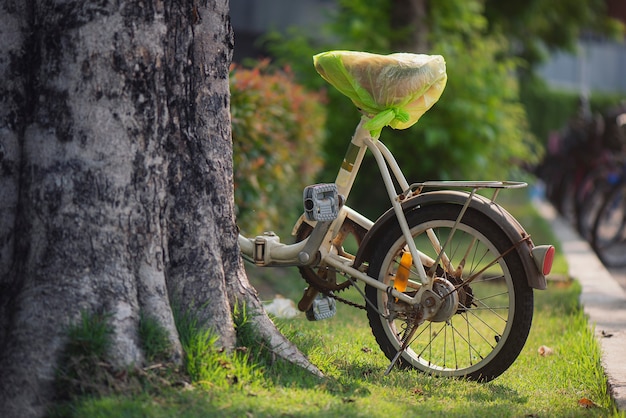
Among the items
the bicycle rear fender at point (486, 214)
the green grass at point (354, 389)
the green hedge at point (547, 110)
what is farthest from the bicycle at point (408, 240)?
the green hedge at point (547, 110)

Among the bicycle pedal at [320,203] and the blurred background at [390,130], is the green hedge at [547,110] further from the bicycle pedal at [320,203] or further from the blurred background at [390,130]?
the bicycle pedal at [320,203]

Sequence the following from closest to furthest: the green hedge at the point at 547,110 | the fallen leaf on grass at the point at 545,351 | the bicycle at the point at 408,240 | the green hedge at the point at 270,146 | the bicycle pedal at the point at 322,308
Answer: the bicycle at the point at 408,240 < the bicycle pedal at the point at 322,308 < the fallen leaf on grass at the point at 545,351 < the green hedge at the point at 270,146 < the green hedge at the point at 547,110

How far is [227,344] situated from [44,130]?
109 centimetres

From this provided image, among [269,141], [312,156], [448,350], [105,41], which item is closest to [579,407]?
[448,350]

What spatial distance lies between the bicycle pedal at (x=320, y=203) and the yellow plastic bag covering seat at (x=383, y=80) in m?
0.34

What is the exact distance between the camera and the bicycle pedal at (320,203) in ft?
15.1

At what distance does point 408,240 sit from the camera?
4.46 metres

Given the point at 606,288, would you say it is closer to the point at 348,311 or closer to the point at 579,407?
the point at 348,311

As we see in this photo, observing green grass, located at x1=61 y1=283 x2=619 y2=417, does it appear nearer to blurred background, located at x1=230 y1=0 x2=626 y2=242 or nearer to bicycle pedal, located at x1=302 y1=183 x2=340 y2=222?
bicycle pedal, located at x1=302 y1=183 x2=340 y2=222

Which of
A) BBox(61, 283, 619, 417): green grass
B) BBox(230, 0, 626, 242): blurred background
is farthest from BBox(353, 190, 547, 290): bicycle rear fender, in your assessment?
BBox(230, 0, 626, 242): blurred background

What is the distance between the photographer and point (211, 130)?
13.5ft

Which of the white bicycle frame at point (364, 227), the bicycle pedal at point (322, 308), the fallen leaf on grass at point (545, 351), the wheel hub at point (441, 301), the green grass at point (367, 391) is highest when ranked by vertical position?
the white bicycle frame at point (364, 227)

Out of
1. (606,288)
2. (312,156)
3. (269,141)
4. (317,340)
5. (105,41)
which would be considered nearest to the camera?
(105,41)

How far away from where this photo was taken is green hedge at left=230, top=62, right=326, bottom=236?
7543 millimetres
